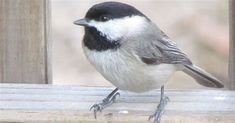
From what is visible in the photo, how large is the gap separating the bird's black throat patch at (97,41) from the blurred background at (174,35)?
175cm

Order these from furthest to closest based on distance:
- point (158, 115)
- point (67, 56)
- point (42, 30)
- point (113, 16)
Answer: point (67, 56) < point (42, 30) < point (113, 16) < point (158, 115)

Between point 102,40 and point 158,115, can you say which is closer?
point 158,115

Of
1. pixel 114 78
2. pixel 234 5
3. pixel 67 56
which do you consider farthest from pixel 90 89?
pixel 67 56

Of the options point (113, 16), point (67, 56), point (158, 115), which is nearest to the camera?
point (158, 115)

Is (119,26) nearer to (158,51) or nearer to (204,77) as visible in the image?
(158,51)

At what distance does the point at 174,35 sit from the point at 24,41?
2.08 meters

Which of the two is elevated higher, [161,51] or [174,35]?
[161,51]

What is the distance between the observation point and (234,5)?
266cm

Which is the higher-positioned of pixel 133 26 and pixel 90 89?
pixel 133 26

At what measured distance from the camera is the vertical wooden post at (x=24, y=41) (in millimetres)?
2605

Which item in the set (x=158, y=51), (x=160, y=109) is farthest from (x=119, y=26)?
(x=160, y=109)

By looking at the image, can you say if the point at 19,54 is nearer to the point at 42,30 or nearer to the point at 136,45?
the point at 42,30

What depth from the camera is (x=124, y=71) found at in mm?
2457

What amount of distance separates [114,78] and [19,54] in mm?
378
